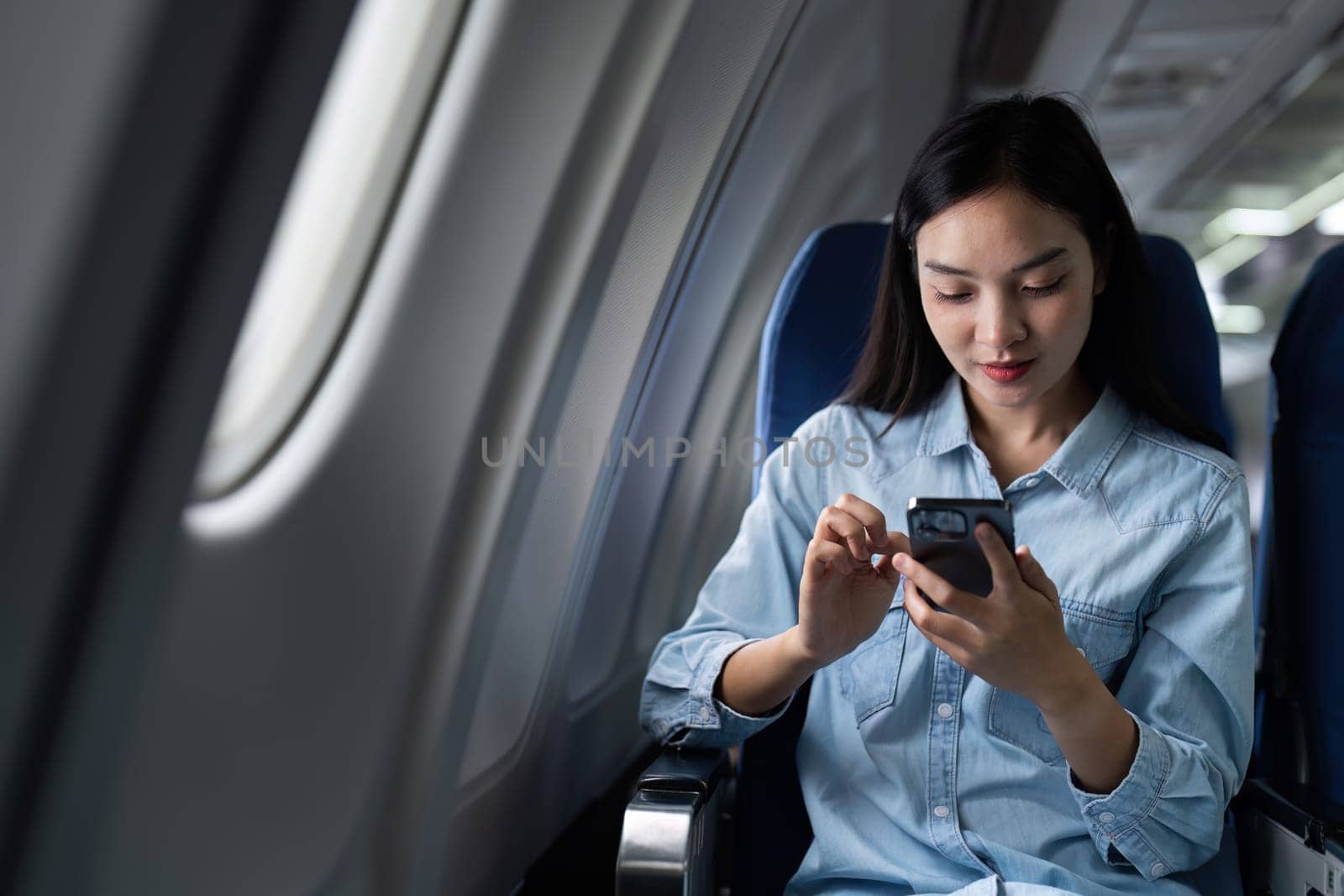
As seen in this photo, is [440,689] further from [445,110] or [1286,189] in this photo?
[1286,189]

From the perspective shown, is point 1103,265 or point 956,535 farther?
point 1103,265

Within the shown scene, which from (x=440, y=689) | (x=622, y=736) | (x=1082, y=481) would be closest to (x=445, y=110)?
(x=440, y=689)

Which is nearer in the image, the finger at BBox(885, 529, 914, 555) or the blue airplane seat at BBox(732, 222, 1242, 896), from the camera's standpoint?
the finger at BBox(885, 529, 914, 555)

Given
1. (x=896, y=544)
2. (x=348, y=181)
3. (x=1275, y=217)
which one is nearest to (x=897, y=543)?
(x=896, y=544)

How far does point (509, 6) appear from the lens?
157 centimetres

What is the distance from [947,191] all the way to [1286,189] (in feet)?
19.1

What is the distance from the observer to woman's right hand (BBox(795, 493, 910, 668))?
1344 millimetres

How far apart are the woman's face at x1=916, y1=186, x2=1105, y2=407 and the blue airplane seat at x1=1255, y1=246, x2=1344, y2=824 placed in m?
0.48

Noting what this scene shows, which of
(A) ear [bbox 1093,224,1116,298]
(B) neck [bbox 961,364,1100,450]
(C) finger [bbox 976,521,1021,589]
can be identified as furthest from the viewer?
(B) neck [bbox 961,364,1100,450]

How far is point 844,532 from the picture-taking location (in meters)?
1.32

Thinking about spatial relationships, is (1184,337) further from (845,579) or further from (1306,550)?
(845,579)

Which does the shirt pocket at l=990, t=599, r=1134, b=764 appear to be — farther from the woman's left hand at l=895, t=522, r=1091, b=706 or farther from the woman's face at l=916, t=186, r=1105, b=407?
the woman's face at l=916, t=186, r=1105, b=407

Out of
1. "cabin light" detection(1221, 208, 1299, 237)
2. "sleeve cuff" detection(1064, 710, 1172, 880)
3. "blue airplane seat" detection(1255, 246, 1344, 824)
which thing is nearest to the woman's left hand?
"sleeve cuff" detection(1064, 710, 1172, 880)

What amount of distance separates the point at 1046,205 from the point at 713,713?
86 centimetres
